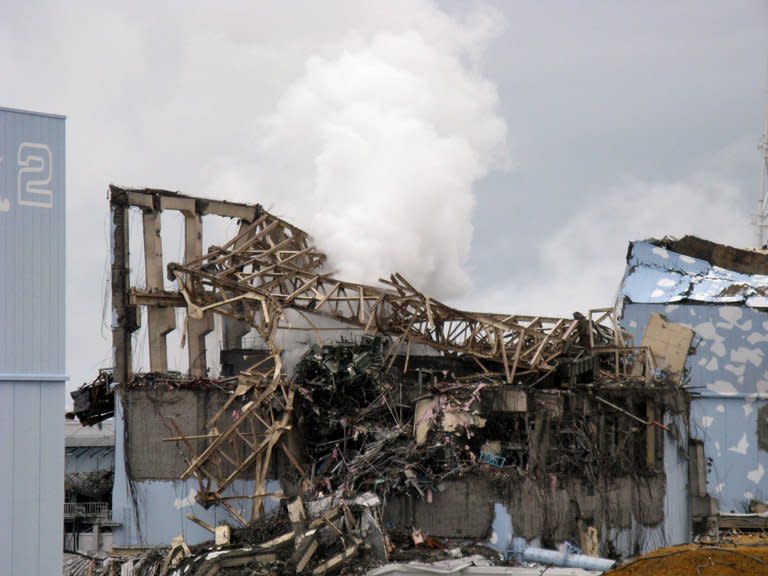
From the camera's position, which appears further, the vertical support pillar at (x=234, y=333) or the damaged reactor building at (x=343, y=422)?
the vertical support pillar at (x=234, y=333)

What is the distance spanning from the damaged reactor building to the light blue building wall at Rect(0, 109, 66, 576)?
6094 mm

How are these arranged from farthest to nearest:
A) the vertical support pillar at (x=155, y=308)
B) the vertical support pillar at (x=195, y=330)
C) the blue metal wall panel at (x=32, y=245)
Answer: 1. the vertical support pillar at (x=195, y=330)
2. the vertical support pillar at (x=155, y=308)
3. the blue metal wall panel at (x=32, y=245)

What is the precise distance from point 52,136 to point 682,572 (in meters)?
13.9

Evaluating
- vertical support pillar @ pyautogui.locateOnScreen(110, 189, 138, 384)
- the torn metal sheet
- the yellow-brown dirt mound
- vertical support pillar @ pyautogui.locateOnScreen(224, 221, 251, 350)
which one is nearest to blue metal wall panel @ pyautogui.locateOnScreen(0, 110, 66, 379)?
→ vertical support pillar @ pyautogui.locateOnScreen(110, 189, 138, 384)

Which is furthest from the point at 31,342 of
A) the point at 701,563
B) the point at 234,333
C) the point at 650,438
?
the point at 650,438

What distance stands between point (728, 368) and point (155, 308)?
2035 cm

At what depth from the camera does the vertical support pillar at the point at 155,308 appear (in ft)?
111

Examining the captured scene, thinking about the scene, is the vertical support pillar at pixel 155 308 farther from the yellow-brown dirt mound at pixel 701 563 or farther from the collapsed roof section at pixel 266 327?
the yellow-brown dirt mound at pixel 701 563

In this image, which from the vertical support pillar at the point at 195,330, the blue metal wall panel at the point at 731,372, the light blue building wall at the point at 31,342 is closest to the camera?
the light blue building wall at the point at 31,342

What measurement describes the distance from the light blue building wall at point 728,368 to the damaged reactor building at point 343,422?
7.70 meters

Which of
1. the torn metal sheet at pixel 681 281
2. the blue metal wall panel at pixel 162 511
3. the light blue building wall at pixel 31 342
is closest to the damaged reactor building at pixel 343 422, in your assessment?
the blue metal wall panel at pixel 162 511

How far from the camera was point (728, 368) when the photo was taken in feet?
144

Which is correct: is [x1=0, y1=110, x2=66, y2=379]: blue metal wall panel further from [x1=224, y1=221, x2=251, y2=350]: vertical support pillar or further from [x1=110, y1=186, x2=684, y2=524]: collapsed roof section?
[x1=224, y1=221, x2=251, y2=350]: vertical support pillar

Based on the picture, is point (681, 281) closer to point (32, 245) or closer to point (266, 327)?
point (266, 327)
